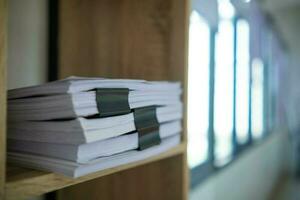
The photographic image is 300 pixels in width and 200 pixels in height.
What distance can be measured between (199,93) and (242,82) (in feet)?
3.76

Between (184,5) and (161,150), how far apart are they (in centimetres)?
39

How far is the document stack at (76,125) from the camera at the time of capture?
475 millimetres

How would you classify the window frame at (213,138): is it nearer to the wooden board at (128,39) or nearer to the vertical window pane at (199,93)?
the vertical window pane at (199,93)

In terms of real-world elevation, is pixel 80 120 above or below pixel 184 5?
below

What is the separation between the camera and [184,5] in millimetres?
Result: 805

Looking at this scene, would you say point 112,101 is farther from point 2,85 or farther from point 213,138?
point 213,138

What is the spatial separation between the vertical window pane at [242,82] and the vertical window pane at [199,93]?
0.77m

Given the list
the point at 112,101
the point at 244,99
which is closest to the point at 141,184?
the point at 112,101

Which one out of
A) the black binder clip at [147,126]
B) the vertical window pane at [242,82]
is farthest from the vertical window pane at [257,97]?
the black binder clip at [147,126]

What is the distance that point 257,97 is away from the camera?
11.6 feet

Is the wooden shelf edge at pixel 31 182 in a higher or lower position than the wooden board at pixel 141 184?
higher

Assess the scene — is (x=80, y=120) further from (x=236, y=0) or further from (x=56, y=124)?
(x=236, y=0)

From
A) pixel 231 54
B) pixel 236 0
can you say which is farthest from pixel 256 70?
pixel 236 0

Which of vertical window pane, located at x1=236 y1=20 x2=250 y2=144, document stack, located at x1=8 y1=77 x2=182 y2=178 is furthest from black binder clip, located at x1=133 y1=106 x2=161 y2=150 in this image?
vertical window pane, located at x1=236 y1=20 x2=250 y2=144
